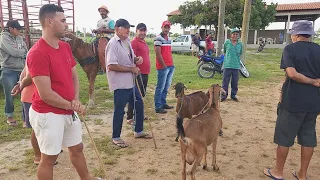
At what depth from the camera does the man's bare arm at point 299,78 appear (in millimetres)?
3197

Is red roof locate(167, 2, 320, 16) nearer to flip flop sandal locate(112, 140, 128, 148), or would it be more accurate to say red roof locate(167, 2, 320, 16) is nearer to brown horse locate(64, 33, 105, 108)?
brown horse locate(64, 33, 105, 108)

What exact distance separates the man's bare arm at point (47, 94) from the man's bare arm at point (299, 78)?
2.45 m

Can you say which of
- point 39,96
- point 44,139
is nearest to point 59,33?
point 39,96

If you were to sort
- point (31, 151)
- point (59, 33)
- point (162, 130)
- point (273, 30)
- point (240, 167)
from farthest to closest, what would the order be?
point (273, 30) → point (162, 130) → point (31, 151) → point (240, 167) → point (59, 33)

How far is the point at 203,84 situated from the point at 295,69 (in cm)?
661

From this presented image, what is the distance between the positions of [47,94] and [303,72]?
109 inches

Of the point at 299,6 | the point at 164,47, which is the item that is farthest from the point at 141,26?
the point at 299,6

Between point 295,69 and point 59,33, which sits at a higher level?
point 59,33

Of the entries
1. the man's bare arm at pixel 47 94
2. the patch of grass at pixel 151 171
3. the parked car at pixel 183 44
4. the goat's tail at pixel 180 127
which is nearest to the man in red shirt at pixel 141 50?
the patch of grass at pixel 151 171

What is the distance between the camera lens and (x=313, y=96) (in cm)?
331

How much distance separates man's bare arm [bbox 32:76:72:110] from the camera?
2.43m

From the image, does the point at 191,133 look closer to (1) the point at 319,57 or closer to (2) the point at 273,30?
(1) the point at 319,57

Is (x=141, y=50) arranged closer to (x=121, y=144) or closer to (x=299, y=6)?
(x=121, y=144)

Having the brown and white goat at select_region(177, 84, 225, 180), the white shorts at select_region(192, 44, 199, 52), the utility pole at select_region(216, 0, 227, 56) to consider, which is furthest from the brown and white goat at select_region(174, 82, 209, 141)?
the white shorts at select_region(192, 44, 199, 52)
